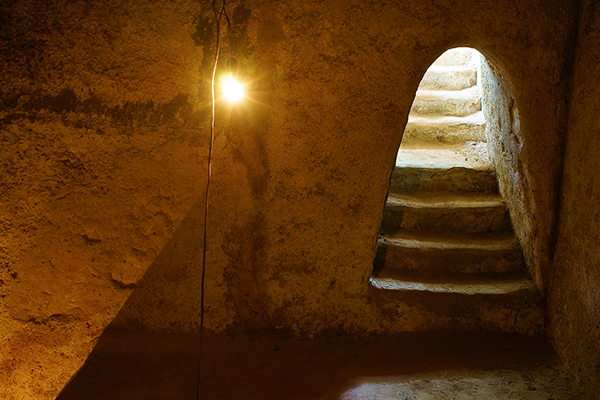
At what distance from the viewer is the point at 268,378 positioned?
268cm

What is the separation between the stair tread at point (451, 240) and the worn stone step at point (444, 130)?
51.6 inches

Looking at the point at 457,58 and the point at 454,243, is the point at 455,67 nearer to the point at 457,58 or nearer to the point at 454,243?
the point at 457,58

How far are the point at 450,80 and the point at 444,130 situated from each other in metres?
0.98

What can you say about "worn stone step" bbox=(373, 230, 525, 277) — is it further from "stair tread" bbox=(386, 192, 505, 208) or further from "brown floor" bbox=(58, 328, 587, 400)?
"brown floor" bbox=(58, 328, 587, 400)

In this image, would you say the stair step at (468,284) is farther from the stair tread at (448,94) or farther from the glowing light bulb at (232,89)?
the stair tread at (448,94)

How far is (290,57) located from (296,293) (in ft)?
5.48

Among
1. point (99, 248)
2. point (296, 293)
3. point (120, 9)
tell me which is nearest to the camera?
point (120, 9)

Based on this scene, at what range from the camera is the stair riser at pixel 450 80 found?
5047mm

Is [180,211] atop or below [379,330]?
atop

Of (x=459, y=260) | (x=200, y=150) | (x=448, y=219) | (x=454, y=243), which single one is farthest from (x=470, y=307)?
(x=200, y=150)

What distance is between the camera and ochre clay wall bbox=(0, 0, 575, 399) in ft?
8.36

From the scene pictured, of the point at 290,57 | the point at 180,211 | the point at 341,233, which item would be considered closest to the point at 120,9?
the point at 290,57

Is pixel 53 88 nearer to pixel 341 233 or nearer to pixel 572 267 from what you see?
pixel 341 233

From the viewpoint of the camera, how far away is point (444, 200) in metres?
3.66
